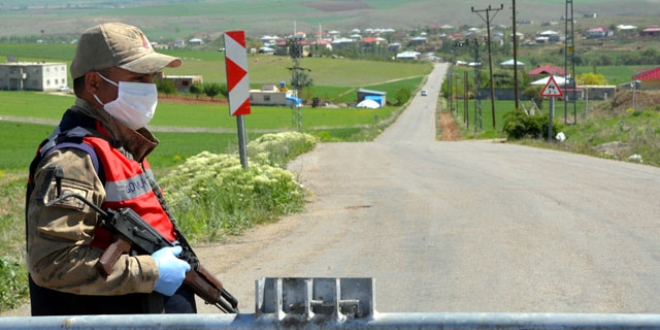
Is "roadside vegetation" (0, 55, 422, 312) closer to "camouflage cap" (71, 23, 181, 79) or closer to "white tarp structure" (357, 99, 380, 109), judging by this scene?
"camouflage cap" (71, 23, 181, 79)

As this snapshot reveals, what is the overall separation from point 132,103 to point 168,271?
758 millimetres

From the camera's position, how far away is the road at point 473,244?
7676 mm

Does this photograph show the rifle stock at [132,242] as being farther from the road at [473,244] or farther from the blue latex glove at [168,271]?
the road at [473,244]

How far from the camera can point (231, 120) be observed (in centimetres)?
7894

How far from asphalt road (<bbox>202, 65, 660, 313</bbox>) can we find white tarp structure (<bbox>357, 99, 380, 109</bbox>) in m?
91.7

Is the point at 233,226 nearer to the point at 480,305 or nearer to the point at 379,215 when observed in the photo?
the point at 379,215

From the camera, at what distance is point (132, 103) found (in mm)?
4188

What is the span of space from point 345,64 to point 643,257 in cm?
14946

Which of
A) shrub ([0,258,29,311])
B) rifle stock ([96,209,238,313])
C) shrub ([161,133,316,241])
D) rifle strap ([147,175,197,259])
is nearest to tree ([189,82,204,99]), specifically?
shrub ([161,133,316,241])

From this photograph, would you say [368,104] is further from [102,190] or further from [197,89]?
[102,190]

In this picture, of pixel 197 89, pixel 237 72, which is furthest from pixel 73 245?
pixel 197 89

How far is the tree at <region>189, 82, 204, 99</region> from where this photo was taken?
338 ft

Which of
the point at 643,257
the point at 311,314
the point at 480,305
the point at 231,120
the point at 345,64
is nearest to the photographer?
the point at 311,314

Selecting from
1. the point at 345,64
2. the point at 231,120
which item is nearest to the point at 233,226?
the point at 231,120
